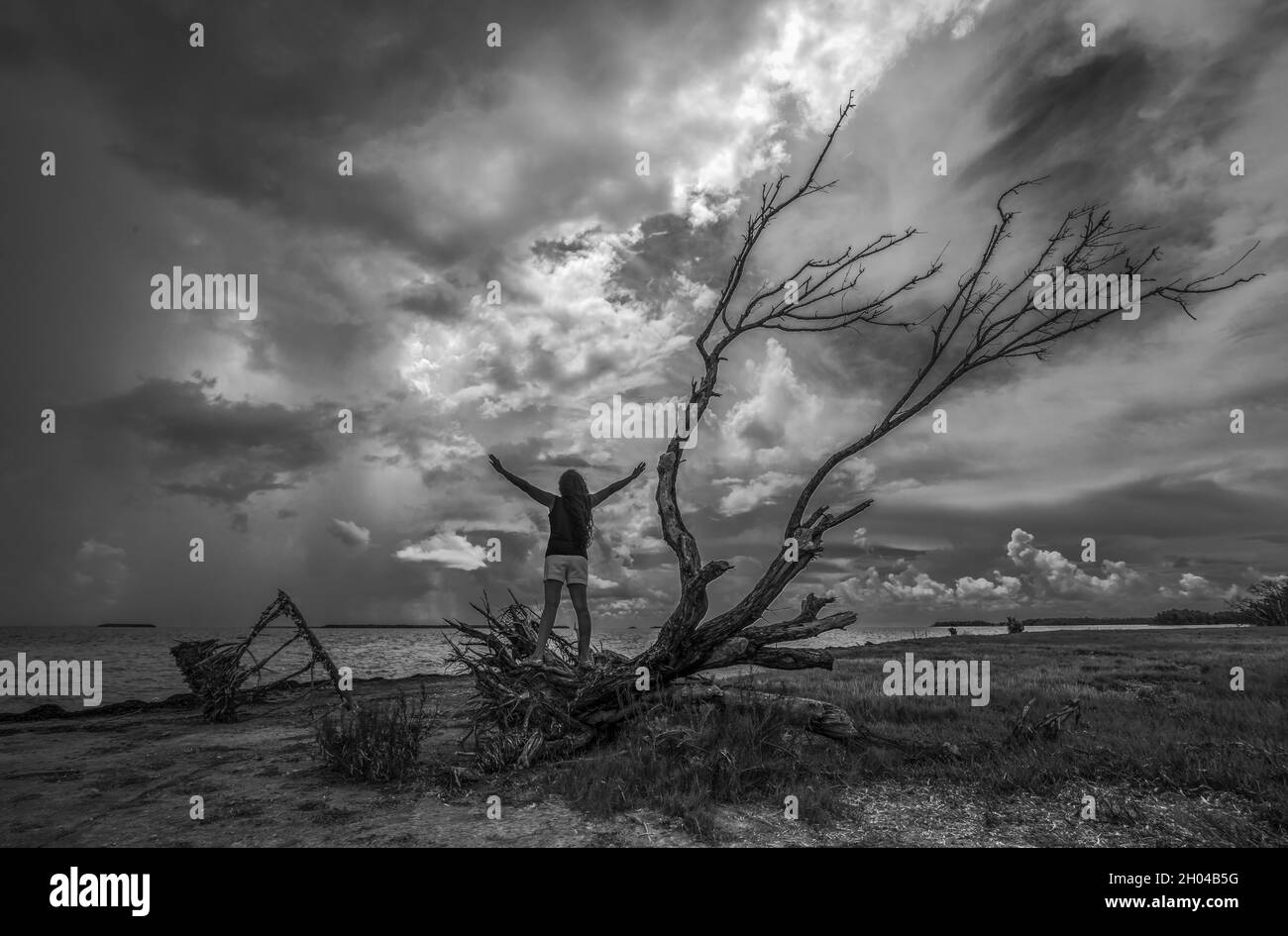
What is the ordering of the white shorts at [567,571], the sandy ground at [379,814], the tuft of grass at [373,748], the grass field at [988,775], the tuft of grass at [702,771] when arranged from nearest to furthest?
the sandy ground at [379,814] → the grass field at [988,775] → the tuft of grass at [702,771] → the tuft of grass at [373,748] → the white shorts at [567,571]

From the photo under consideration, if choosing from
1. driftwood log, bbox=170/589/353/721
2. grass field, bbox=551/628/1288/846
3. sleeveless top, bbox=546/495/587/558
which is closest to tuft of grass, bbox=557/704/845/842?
grass field, bbox=551/628/1288/846

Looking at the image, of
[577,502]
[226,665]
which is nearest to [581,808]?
[577,502]

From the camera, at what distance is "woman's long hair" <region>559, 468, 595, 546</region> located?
9.36 meters

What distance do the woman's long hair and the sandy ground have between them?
130 inches

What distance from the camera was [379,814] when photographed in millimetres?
6223

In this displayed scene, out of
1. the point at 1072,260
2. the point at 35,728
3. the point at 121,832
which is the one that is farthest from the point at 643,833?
the point at 35,728

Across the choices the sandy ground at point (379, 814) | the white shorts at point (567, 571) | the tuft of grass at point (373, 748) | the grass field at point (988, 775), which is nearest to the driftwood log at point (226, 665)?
the sandy ground at point (379, 814)

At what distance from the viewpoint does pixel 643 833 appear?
5.69m

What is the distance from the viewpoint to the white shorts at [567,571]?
9.10 meters

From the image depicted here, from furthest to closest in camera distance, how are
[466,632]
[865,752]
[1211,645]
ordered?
[1211,645], [466,632], [865,752]

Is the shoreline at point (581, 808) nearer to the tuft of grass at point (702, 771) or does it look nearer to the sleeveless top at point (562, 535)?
the tuft of grass at point (702, 771)

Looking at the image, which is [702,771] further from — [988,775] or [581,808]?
[988,775]
